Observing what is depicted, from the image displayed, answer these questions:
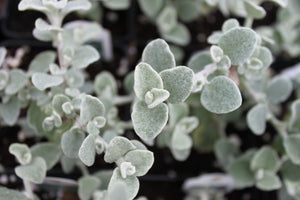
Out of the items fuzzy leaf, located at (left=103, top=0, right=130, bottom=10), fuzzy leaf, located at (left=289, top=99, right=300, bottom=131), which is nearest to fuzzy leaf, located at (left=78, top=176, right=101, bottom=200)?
fuzzy leaf, located at (left=289, top=99, right=300, bottom=131)

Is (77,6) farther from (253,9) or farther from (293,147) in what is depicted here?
(293,147)

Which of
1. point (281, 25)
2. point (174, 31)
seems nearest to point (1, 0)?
point (174, 31)

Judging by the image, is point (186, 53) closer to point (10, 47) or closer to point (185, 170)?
point (185, 170)

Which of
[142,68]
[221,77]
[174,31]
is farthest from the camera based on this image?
[174,31]

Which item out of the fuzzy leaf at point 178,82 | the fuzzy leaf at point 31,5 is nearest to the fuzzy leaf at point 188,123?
the fuzzy leaf at point 178,82

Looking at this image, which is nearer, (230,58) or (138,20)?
(230,58)

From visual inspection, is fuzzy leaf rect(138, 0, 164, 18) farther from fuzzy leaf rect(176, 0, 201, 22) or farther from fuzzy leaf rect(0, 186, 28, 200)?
fuzzy leaf rect(0, 186, 28, 200)

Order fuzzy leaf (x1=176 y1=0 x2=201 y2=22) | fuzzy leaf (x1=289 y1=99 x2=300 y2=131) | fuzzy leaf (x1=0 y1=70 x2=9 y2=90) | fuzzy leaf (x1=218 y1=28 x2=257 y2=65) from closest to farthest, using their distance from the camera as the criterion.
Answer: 1. fuzzy leaf (x1=218 y1=28 x2=257 y2=65)
2. fuzzy leaf (x1=0 y1=70 x2=9 y2=90)
3. fuzzy leaf (x1=289 y1=99 x2=300 y2=131)
4. fuzzy leaf (x1=176 y1=0 x2=201 y2=22)
